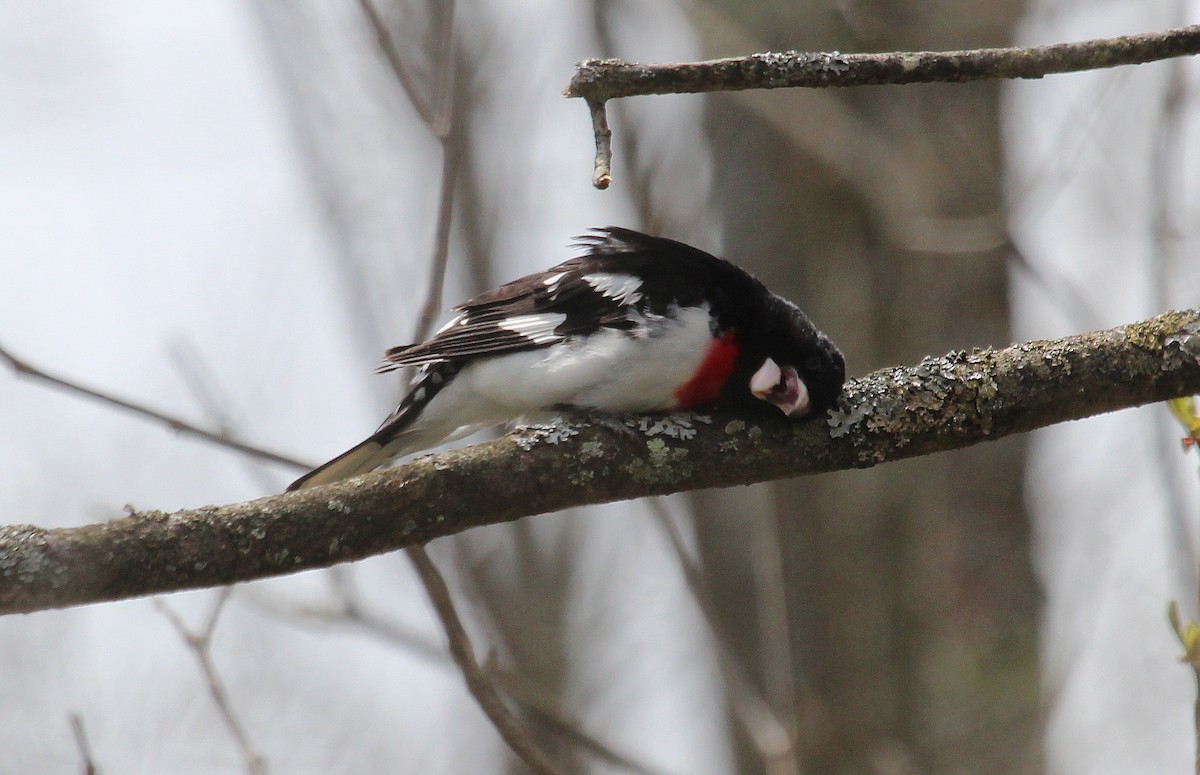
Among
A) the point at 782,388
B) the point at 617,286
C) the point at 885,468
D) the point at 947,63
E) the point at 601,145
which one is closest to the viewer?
the point at 601,145

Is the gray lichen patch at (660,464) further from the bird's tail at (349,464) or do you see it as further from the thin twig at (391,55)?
the thin twig at (391,55)

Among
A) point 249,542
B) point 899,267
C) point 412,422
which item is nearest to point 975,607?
point 899,267

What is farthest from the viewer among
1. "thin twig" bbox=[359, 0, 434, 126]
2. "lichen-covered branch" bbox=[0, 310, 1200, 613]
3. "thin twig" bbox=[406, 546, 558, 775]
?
"thin twig" bbox=[359, 0, 434, 126]

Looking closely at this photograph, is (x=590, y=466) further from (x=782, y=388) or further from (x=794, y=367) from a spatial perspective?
(x=794, y=367)

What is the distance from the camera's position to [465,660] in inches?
95.7

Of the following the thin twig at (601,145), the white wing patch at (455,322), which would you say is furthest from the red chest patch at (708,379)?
the thin twig at (601,145)

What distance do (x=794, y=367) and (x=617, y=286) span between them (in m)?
0.66

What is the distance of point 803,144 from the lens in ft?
20.5

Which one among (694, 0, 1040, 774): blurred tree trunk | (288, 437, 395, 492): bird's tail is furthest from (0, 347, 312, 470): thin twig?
(694, 0, 1040, 774): blurred tree trunk

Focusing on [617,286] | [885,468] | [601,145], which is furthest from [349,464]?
[885,468]

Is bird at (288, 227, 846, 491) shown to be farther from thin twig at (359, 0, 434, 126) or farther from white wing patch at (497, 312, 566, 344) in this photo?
thin twig at (359, 0, 434, 126)

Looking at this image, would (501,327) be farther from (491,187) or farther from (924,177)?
(491,187)

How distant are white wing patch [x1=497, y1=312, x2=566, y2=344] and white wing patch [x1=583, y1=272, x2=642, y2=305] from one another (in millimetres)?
143

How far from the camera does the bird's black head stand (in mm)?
2783
